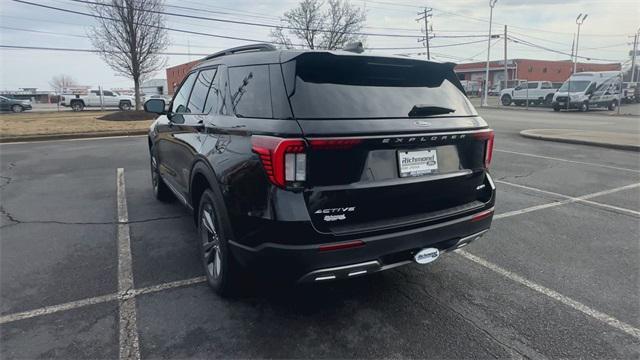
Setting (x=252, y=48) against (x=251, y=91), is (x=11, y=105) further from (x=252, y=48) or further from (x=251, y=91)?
(x=251, y=91)

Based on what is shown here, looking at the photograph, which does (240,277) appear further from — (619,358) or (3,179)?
(3,179)

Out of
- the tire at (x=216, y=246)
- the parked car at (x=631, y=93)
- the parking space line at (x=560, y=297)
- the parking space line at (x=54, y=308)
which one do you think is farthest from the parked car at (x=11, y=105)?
the parked car at (x=631, y=93)

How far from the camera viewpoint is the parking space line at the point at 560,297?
2.76 metres

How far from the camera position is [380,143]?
245cm

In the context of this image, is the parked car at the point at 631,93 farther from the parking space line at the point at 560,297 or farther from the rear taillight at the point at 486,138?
the rear taillight at the point at 486,138

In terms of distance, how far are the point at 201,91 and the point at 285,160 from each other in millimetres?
1962

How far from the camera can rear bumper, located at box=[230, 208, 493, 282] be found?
2342mm

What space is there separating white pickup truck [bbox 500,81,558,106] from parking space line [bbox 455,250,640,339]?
35.7 meters

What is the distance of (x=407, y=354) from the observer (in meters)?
2.49

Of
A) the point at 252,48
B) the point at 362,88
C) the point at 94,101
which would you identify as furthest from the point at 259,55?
the point at 94,101

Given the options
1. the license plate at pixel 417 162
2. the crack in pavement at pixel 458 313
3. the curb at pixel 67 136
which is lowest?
the crack in pavement at pixel 458 313

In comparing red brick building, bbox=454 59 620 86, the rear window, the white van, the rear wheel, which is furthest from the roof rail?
red brick building, bbox=454 59 620 86

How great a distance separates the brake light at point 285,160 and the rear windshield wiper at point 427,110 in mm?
878

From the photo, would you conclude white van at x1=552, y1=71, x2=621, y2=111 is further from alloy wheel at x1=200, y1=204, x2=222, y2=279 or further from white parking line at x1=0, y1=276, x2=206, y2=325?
white parking line at x1=0, y1=276, x2=206, y2=325
